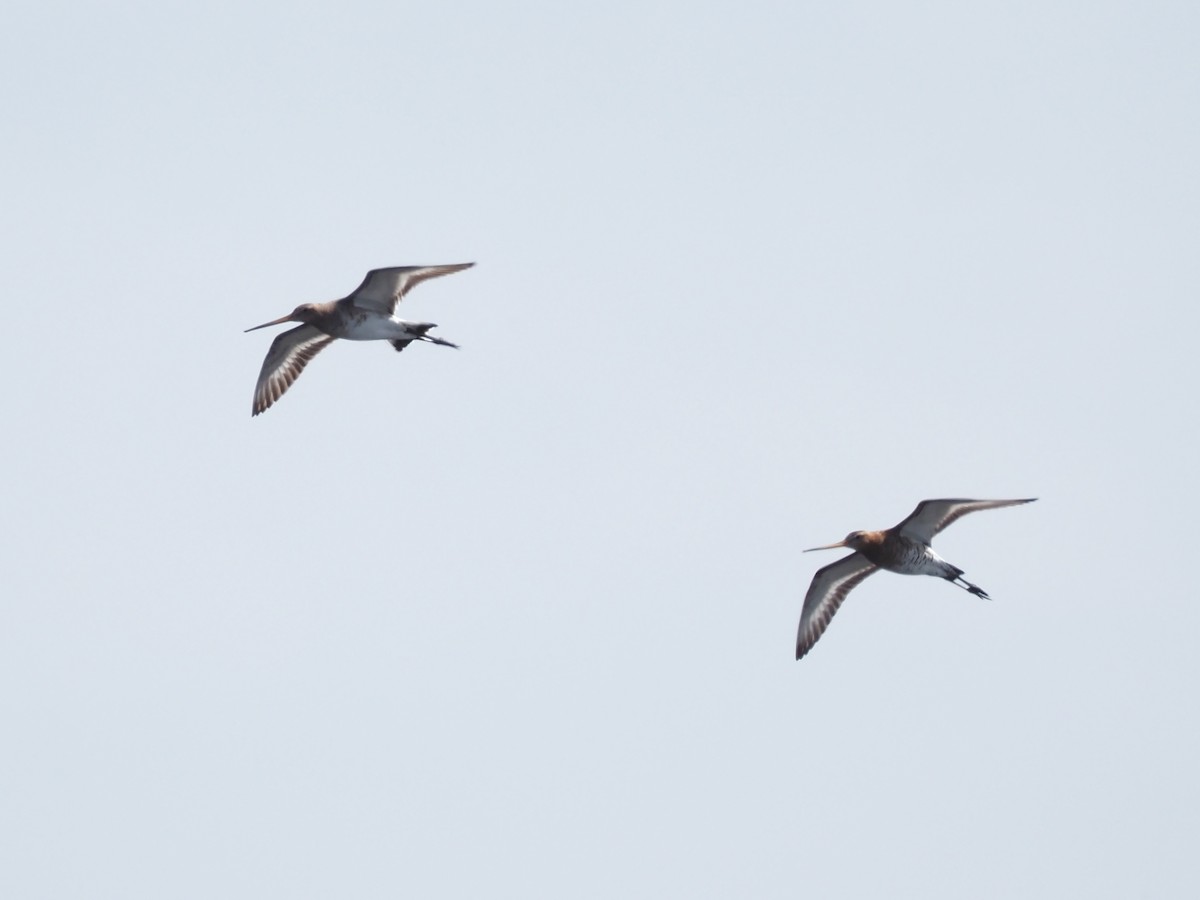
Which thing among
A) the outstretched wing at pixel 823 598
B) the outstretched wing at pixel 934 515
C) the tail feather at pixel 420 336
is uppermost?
the tail feather at pixel 420 336

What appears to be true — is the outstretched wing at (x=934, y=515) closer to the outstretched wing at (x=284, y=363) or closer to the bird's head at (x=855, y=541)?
the bird's head at (x=855, y=541)

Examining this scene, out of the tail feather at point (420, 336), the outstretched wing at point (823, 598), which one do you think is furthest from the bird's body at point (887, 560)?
the tail feather at point (420, 336)

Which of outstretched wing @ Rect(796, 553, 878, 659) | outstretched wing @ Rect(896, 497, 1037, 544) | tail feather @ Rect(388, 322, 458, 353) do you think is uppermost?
tail feather @ Rect(388, 322, 458, 353)

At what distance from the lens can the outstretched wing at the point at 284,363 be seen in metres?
29.9

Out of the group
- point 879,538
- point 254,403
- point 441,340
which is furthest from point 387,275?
point 879,538

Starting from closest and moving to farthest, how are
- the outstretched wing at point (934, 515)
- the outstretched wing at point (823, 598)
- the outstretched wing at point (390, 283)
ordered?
the outstretched wing at point (934, 515) → the outstretched wing at point (390, 283) → the outstretched wing at point (823, 598)

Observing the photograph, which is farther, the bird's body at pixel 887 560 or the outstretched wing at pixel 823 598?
the outstretched wing at pixel 823 598

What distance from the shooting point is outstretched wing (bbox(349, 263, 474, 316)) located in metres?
27.3

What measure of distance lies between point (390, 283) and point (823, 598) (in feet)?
25.9

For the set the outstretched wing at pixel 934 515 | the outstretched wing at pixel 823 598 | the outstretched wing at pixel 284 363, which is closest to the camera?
the outstretched wing at pixel 934 515

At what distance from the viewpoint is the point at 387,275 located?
1085 inches

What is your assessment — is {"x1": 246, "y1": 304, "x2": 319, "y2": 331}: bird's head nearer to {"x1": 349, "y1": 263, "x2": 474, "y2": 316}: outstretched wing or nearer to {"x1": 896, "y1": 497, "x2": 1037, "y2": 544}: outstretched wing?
{"x1": 349, "y1": 263, "x2": 474, "y2": 316}: outstretched wing

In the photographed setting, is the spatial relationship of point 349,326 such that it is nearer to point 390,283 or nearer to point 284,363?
point 390,283

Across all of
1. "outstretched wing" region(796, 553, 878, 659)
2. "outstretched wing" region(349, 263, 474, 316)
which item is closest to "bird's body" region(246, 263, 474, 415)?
"outstretched wing" region(349, 263, 474, 316)
